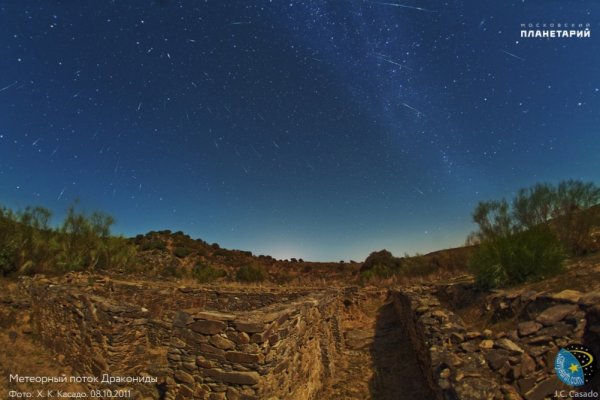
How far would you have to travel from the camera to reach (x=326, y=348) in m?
8.14

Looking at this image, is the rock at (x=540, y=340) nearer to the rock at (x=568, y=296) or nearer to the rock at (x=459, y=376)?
the rock at (x=568, y=296)

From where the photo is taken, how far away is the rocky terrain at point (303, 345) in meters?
4.54

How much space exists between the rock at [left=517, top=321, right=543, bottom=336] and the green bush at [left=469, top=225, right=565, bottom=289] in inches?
173

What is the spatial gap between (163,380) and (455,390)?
6.36 meters

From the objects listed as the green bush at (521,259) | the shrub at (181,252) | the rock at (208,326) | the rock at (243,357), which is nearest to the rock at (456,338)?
the rock at (243,357)

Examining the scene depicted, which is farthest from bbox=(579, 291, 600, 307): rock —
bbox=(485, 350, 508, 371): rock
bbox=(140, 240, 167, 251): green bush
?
bbox=(140, 240, 167, 251): green bush

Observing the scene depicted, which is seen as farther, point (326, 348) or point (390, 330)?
point (390, 330)

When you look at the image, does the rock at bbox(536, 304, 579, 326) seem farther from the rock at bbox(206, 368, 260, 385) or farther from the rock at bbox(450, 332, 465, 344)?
the rock at bbox(206, 368, 260, 385)

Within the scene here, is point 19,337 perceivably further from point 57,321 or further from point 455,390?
point 455,390

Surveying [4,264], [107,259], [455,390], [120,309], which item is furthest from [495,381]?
[107,259]

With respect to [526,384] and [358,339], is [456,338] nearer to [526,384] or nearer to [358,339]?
[526,384]

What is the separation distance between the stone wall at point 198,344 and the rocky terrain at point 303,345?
0.02 meters

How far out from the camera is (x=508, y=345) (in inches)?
186

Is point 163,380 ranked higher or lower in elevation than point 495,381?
lower
